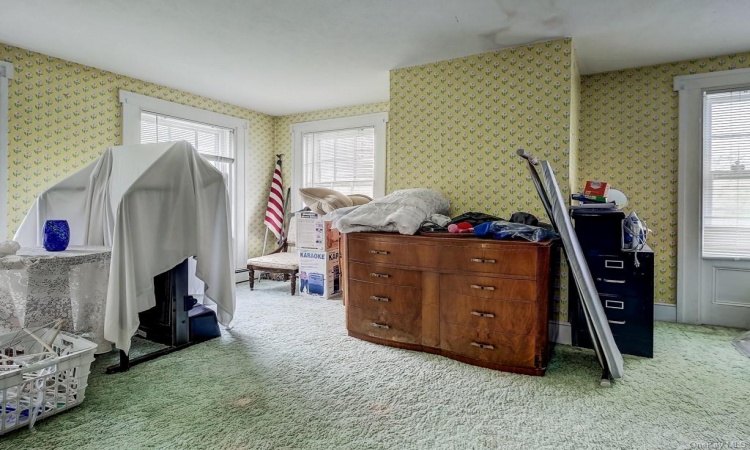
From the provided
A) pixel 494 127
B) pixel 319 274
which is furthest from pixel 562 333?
pixel 319 274

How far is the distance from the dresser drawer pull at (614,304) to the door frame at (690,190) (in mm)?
1476

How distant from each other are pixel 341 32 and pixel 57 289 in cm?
271

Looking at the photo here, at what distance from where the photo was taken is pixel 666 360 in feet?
9.53

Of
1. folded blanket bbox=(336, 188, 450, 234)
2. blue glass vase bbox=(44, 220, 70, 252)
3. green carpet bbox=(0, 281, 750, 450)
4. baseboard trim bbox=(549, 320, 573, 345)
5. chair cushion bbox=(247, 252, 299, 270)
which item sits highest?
folded blanket bbox=(336, 188, 450, 234)

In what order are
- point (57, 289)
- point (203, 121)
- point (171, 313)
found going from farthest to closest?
point (203, 121) < point (171, 313) < point (57, 289)

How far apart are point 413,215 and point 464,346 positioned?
103 centimetres

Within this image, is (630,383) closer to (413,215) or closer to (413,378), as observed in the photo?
(413,378)

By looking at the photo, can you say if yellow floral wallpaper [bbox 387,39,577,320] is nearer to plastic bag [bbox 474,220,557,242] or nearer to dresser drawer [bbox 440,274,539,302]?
plastic bag [bbox 474,220,557,242]

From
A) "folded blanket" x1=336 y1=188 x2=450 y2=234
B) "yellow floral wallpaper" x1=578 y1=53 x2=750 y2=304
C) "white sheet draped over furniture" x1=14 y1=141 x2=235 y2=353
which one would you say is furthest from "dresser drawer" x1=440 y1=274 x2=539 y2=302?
"yellow floral wallpaper" x1=578 y1=53 x2=750 y2=304

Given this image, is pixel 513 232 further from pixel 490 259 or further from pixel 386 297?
pixel 386 297

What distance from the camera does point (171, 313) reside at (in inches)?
122

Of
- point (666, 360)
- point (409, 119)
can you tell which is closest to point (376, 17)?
point (409, 119)

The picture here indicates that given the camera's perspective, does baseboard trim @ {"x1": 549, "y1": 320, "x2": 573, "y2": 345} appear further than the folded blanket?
Yes

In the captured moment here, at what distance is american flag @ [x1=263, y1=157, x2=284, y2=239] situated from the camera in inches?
237
